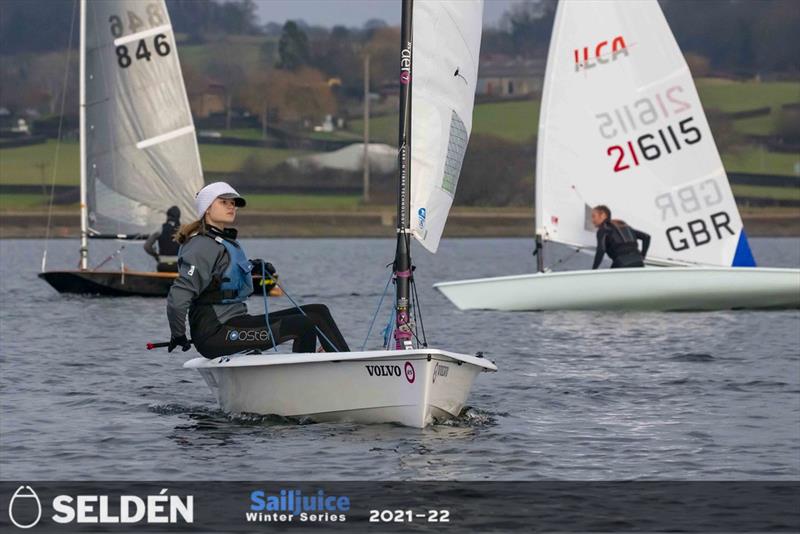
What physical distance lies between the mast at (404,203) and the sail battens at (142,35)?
2093 centimetres

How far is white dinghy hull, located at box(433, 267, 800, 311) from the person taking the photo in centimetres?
2391

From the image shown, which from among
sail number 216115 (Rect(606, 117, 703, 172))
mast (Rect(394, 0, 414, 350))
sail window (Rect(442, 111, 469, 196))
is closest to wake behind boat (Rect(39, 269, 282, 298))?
sail number 216115 (Rect(606, 117, 703, 172))

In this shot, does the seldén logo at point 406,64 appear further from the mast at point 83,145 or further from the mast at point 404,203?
the mast at point 83,145

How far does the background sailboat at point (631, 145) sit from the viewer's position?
85.0 ft

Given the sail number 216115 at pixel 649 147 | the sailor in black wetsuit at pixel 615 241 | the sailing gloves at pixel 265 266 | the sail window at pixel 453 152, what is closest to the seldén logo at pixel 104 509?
the sailing gloves at pixel 265 266

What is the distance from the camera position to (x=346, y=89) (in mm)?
125375

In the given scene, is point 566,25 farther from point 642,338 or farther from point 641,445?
point 641,445

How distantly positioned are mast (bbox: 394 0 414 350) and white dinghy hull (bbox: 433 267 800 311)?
10911 millimetres

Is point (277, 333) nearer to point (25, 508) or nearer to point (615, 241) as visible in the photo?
point (25, 508)

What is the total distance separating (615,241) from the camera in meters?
24.3

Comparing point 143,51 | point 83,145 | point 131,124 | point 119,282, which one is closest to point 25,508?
point 119,282

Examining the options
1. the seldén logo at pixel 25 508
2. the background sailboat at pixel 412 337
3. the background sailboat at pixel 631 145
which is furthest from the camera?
the background sailboat at pixel 631 145

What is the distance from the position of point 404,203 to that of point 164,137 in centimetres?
2152

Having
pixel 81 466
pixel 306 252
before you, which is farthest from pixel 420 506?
pixel 306 252
